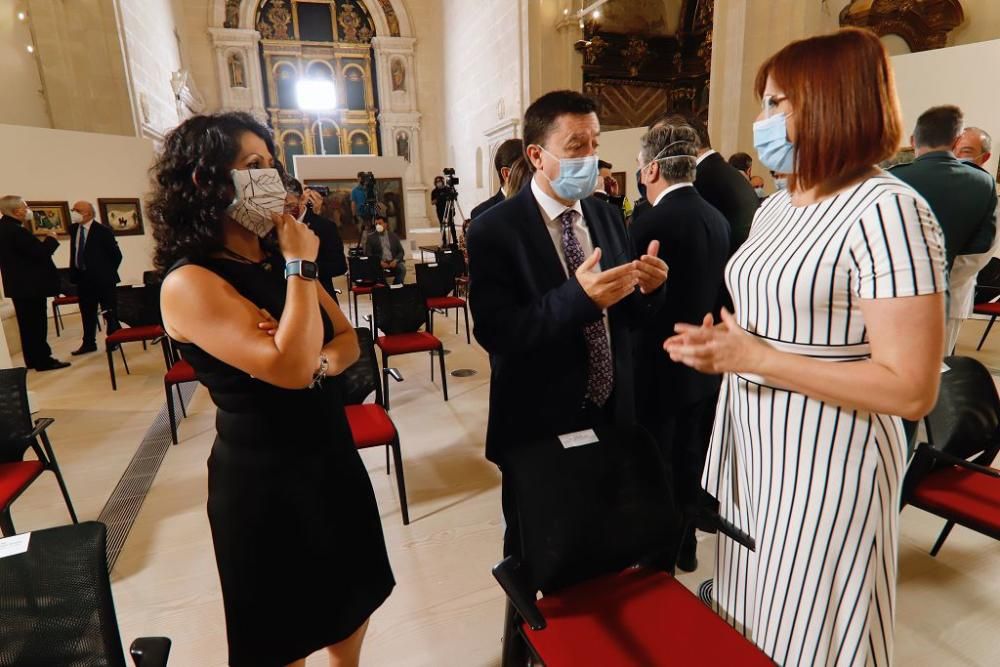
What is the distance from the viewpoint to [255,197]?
1246 mm

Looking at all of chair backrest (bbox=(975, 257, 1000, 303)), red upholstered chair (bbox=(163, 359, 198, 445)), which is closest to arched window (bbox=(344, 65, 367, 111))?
red upholstered chair (bbox=(163, 359, 198, 445))

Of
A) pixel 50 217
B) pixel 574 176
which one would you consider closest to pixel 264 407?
pixel 574 176

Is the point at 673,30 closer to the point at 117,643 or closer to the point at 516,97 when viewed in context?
the point at 516,97

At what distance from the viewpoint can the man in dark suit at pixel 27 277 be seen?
222 inches

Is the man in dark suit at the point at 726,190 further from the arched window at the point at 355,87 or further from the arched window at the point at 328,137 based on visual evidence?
the arched window at the point at 355,87

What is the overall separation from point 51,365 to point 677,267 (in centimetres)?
682

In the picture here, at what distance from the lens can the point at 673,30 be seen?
13961 millimetres

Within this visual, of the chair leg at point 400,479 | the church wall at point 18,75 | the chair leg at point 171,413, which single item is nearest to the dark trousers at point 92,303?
the chair leg at point 171,413

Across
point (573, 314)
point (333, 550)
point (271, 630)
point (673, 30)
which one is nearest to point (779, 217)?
point (573, 314)

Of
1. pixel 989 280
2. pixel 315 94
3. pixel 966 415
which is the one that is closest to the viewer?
pixel 966 415

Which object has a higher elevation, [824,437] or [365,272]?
[824,437]

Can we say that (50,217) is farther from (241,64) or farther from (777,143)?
(241,64)

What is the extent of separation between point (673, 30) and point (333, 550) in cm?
1594

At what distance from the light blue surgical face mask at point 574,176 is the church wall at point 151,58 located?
940 cm
